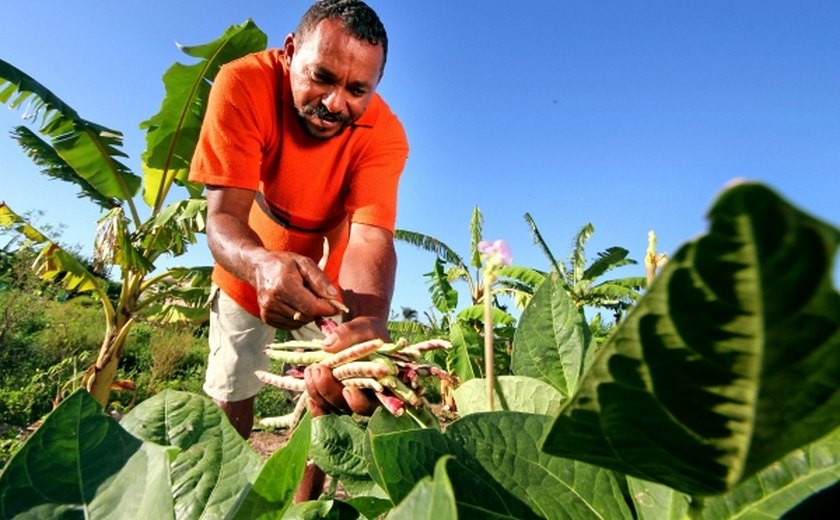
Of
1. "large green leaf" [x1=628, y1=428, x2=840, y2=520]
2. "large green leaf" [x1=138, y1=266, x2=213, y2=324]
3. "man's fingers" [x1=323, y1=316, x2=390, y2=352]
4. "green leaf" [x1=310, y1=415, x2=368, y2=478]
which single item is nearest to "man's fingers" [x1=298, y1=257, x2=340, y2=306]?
"man's fingers" [x1=323, y1=316, x2=390, y2=352]

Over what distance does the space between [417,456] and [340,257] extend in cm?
235

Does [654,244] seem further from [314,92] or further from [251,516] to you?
[314,92]

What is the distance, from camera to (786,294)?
0.17 metres

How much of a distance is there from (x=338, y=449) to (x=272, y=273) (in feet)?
2.38

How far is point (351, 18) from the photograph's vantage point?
185 centimetres

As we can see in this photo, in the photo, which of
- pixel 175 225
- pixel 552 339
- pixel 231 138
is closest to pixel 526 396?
pixel 552 339

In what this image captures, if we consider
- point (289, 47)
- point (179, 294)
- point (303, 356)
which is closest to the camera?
point (303, 356)

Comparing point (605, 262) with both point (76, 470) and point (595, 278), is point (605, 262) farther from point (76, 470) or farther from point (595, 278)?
point (76, 470)

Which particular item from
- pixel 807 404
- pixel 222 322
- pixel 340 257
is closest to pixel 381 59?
pixel 340 257

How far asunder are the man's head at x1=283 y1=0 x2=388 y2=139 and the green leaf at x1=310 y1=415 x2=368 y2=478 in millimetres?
1452

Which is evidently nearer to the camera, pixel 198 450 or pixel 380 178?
pixel 198 450

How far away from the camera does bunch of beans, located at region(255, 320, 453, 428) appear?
2.03ft

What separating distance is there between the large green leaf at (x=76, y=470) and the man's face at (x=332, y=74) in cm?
164

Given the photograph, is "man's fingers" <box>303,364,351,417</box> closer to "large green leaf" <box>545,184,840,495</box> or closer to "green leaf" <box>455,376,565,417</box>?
"green leaf" <box>455,376,565,417</box>
